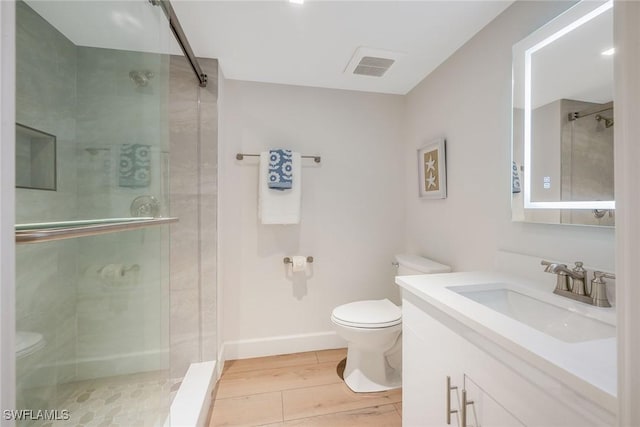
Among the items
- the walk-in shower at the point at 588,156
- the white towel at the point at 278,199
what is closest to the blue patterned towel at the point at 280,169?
the white towel at the point at 278,199

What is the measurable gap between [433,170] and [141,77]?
5.87 ft

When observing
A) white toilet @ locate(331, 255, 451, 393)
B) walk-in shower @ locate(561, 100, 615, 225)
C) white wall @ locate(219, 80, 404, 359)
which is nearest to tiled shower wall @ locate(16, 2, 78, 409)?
white wall @ locate(219, 80, 404, 359)

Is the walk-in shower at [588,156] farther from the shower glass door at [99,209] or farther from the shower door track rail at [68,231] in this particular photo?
the shower glass door at [99,209]

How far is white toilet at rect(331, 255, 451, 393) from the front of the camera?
5.05 ft

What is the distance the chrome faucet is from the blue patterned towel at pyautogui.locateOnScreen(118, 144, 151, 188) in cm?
179

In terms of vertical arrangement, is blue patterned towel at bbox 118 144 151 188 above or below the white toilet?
above

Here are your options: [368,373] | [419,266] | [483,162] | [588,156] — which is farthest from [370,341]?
[588,156]

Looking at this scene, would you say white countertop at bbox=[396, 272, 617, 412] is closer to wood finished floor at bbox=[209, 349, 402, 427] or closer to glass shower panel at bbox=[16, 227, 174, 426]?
wood finished floor at bbox=[209, 349, 402, 427]

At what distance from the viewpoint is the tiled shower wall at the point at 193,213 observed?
1.67m

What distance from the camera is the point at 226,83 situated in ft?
6.33

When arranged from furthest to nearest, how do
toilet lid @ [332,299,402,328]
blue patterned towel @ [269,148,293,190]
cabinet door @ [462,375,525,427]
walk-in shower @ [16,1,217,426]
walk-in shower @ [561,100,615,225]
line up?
1. blue patterned towel @ [269,148,293,190]
2. toilet lid @ [332,299,402,328]
3. walk-in shower @ [16,1,217,426]
4. walk-in shower @ [561,100,615,225]
5. cabinet door @ [462,375,525,427]

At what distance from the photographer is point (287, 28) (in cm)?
141

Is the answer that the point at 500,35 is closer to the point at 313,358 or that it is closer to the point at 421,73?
the point at 421,73

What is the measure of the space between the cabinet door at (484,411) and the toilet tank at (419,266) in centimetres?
84
